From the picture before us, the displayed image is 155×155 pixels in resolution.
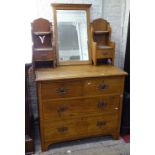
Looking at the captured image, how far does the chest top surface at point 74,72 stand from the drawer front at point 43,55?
12 cm

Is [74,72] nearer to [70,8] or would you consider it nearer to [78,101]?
[78,101]

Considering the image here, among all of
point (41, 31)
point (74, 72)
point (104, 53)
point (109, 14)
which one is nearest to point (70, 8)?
point (41, 31)

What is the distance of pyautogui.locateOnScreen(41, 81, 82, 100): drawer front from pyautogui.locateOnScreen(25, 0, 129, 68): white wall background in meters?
0.48

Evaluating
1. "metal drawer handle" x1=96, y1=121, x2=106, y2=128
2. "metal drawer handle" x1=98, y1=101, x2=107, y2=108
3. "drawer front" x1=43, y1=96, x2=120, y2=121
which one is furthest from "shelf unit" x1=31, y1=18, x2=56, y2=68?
"metal drawer handle" x1=96, y1=121, x2=106, y2=128

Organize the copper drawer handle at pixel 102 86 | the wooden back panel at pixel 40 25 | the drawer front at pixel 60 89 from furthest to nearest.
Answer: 1. the wooden back panel at pixel 40 25
2. the copper drawer handle at pixel 102 86
3. the drawer front at pixel 60 89

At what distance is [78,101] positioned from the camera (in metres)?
1.83

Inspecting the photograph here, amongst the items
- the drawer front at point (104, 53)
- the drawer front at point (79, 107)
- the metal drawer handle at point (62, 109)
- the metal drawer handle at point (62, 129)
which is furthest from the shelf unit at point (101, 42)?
the metal drawer handle at point (62, 129)

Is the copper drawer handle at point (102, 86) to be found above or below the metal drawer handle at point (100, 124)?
above

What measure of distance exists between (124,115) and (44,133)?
0.89 meters

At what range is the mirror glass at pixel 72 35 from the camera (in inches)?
79.9

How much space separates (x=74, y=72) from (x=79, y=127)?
564 millimetres

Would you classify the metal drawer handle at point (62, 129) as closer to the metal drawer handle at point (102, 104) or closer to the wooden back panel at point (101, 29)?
the metal drawer handle at point (102, 104)
